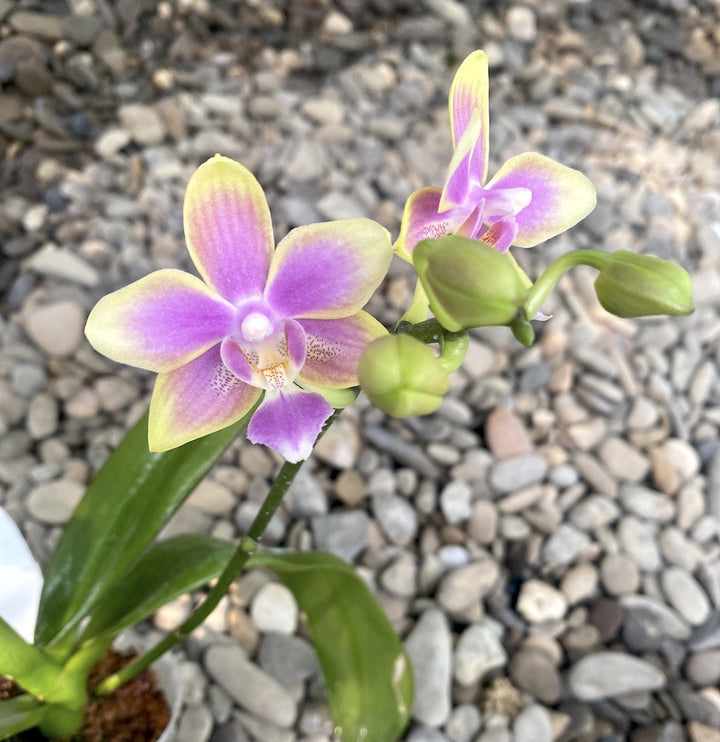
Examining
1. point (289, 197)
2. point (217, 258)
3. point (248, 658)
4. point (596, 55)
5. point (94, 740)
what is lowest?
point (248, 658)

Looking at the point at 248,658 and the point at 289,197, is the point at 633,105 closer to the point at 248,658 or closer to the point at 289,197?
the point at 289,197

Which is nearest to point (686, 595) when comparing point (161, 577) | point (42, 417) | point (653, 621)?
point (653, 621)

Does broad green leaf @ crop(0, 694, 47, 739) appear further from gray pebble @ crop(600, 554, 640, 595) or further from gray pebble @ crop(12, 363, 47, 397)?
gray pebble @ crop(600, 554, 640, 595)

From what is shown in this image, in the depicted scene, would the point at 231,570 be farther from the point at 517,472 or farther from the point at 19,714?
the point at 517,472

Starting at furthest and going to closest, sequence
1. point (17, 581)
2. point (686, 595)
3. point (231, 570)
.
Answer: point (686, 595), point (17, 581), point (231, 570)

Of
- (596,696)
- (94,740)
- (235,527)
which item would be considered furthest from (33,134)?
(596,696)

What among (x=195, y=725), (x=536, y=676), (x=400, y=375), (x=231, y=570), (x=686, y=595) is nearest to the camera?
(x=400, y=375)

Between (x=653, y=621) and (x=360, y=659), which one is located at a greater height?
(x=360, y=659)

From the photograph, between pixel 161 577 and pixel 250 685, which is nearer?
pixel 161 577
